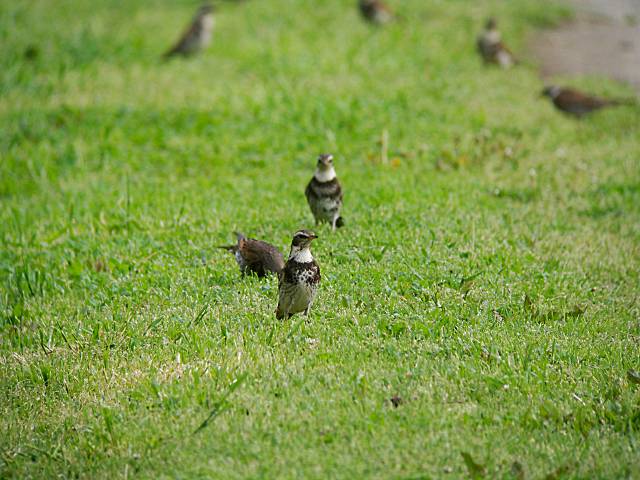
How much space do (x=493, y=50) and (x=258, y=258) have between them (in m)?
9.08

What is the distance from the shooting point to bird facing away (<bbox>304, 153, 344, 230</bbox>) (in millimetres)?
7938

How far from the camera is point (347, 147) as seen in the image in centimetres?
1111

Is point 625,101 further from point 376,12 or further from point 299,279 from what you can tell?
point 299,279

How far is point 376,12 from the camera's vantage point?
16.8 m

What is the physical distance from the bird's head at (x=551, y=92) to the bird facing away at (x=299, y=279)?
7.70 metres

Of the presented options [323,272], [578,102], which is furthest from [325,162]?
[578,102]

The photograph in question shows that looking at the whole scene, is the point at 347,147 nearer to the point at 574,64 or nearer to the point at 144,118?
the point at 144,118

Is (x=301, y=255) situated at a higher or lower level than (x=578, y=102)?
lower

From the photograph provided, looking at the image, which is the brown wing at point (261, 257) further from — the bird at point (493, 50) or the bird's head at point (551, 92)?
the bird at point (493, 50)

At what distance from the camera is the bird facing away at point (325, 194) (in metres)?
7.94

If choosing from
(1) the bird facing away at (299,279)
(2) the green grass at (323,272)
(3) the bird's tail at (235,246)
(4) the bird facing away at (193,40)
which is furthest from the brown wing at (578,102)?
(1) the bird facing away at (299,279)

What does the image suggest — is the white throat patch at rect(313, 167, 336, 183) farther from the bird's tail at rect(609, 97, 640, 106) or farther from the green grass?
the bird's tail at rect(609, 97, 640, 106)

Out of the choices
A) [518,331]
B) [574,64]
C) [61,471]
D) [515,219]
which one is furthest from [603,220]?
[574,64]

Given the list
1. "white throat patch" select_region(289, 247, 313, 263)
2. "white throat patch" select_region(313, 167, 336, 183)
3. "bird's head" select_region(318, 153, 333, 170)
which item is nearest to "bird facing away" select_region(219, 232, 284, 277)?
"white throat patch" select_region(289, 247, 313, 263)
